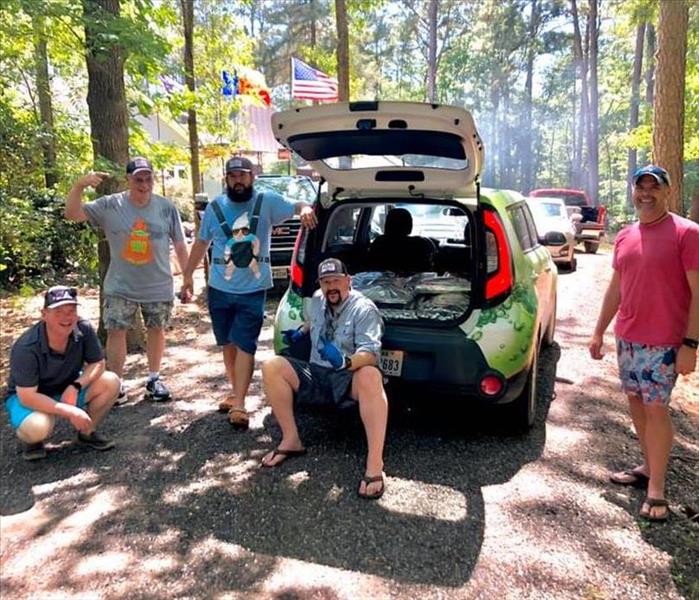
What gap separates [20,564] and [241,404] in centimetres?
174

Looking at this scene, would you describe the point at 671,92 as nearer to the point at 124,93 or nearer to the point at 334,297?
the point at 334,297

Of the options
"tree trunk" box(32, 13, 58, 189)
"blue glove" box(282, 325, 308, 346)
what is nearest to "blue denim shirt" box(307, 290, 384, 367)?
"blue glove" box(282, 325, 308, 346)

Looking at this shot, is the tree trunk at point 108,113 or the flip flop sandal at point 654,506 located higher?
the tree trunk at point 108,113

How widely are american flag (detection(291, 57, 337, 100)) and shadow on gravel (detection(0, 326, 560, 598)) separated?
11.2m

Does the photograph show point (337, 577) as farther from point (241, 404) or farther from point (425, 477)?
point (241, 404)

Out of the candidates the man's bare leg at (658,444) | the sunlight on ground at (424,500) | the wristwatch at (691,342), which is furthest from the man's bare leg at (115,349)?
the wristwatch at (691,342)

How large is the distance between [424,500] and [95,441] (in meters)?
2.06

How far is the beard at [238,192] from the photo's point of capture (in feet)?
13.4

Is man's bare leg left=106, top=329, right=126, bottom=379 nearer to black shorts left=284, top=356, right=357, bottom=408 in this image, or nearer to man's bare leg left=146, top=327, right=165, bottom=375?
man's bare leg left=146, top=327, right=165, bottom=375

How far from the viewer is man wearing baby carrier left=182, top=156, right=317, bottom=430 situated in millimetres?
4086

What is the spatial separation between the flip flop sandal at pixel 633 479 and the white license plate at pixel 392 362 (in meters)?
1.38

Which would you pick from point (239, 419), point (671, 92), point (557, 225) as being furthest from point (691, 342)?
point (557, 225)

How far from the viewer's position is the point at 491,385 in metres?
3.49

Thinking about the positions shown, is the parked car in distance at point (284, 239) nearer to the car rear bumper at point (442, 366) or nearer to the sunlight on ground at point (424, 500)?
the car rear bumper at point (442, 366)
